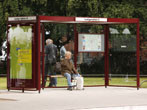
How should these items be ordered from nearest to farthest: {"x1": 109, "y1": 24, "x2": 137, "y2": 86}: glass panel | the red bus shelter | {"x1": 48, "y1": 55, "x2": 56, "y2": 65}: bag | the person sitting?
the red bus shelter → the person sitting → {"x1": 48, "y1": 55, "x2": 56, "y2": 65}: bag → {"x1": 109, "y1": 24, "x2": 137, "y2": 86}: glass panel

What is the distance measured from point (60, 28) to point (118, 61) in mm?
2481

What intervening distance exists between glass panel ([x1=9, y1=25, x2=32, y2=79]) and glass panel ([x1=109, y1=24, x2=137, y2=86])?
373cm

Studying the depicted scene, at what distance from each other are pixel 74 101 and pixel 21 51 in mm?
3825

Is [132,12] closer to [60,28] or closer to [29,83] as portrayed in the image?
[60,28]

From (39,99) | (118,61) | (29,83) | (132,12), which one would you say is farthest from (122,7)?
(39,99)

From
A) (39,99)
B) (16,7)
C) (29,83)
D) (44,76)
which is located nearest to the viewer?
(39,99)

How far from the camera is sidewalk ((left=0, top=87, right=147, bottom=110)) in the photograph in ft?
45.7

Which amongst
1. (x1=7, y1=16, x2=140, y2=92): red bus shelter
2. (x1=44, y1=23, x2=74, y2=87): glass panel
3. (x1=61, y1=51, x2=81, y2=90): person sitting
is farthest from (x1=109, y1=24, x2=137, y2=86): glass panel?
(x1=7, y1=16, x2=140, y2=92): red bus shelter

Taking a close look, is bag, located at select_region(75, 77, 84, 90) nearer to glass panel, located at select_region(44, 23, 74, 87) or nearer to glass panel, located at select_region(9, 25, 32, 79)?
glass panel, located at select_region(44, 23, 74, 87)

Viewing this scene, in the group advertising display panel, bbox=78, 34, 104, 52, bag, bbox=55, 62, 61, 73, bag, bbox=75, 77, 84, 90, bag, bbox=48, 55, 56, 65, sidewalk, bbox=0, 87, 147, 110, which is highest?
advertising display panel, bbox=78, 34, 104, 52

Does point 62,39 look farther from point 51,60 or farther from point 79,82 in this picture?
point 79,82

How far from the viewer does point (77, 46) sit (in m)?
20.7

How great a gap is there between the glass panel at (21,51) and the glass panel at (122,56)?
373cm

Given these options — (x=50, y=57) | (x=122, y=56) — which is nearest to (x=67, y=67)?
(x=50, y=57)
